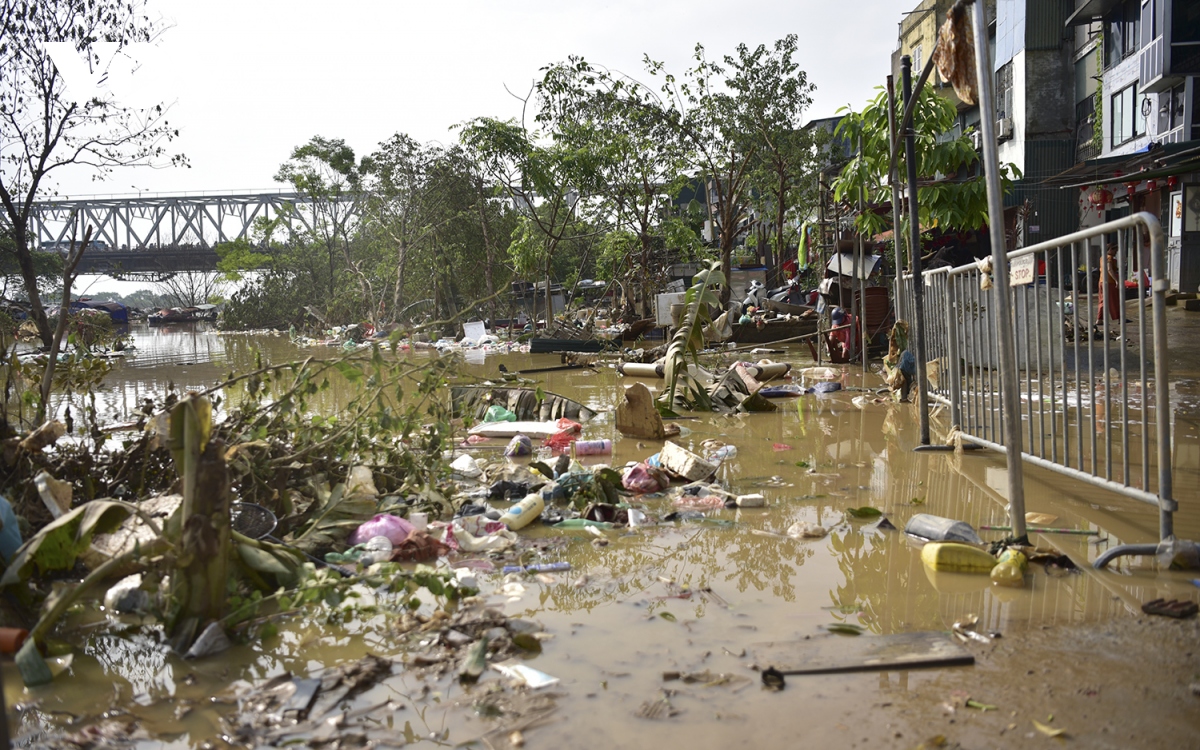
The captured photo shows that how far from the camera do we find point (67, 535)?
2.96 m

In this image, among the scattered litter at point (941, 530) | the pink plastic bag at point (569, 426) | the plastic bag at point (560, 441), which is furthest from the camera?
the pink plastic bag at point (569, 426)

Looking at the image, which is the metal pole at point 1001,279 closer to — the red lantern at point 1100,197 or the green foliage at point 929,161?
the green foliage at point 929,161

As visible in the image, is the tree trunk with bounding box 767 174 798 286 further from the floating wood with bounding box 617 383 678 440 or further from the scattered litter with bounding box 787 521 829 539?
the scattered litter with bounding box 787 521 829 539

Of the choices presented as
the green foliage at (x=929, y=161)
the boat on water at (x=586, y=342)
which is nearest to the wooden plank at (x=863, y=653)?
the green foliage at (x=929, y=161)

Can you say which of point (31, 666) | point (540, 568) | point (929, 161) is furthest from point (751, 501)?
point (929, 161)

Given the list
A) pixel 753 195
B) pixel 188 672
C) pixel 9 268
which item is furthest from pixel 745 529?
pixel 753 195

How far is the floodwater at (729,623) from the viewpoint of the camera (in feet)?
7.79

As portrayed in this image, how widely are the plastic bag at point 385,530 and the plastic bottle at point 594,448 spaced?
8.47 feet

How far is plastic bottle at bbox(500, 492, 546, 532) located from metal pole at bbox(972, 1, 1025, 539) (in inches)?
90.8

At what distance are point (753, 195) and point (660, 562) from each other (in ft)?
78.5

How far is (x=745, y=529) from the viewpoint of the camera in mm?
4410

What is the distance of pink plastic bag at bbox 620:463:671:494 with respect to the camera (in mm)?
5270

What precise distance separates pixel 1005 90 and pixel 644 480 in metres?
28.8

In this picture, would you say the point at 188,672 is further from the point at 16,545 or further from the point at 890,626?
the point at 890,626
